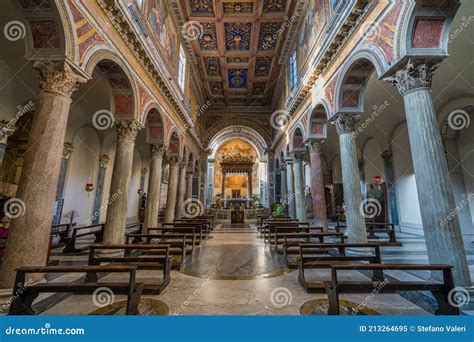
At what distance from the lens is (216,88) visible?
18031mm

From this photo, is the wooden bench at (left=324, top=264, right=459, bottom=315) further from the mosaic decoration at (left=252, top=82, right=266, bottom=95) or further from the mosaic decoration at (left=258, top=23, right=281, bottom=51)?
the mosaic decoration at (left=252, top=82, right=266, bottom=95)

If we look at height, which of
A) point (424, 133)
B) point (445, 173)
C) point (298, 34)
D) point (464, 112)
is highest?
point (298, 34)

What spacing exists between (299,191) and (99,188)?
1068 centimetres

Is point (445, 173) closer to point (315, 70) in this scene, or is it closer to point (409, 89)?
point (409, 89)

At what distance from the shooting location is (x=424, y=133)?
3729 millimetres

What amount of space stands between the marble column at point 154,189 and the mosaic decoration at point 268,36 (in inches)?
353

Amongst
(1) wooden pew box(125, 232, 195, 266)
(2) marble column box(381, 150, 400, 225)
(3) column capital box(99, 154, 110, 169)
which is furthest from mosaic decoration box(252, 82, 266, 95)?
(1) wooden pew box(125, 232, 195, 266)

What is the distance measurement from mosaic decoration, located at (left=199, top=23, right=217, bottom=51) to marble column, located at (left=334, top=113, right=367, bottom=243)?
31.9 feet

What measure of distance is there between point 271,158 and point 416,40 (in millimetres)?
15686

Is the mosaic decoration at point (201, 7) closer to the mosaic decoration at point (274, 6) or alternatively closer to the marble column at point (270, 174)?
the mosaic decoration at point (274, 6)

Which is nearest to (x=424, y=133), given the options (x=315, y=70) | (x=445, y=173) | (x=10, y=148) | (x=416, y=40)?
(x=445, y=173)

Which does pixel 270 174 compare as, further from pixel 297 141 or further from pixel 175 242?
pixel 175 242

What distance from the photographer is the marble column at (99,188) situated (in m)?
11.0

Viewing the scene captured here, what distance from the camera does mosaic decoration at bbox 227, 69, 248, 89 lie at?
15781 millimetres
